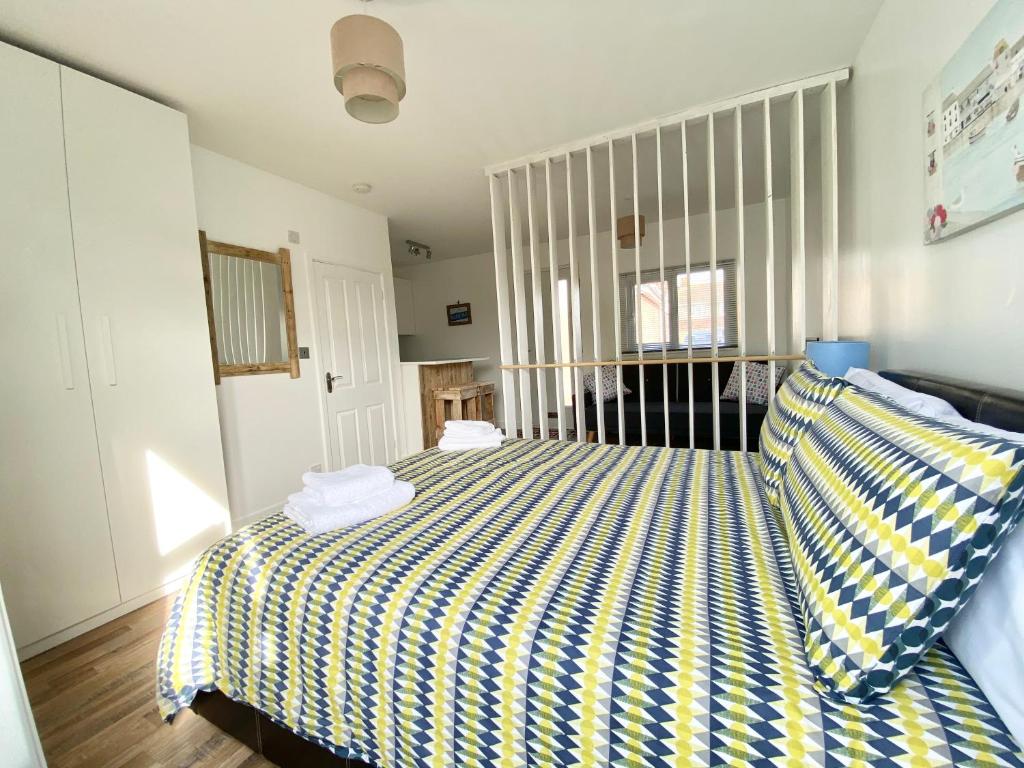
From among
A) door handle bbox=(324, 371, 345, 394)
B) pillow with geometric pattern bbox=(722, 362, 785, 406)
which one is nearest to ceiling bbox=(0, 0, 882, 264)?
door handle bbox=(324, 371, 345, 394)

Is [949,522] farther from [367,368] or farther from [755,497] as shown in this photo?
[367,368]

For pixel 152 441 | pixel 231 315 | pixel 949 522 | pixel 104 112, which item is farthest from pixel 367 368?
pixel 949 522

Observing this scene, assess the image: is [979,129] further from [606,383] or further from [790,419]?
[606,383]

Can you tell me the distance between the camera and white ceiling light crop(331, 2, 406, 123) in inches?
58.2

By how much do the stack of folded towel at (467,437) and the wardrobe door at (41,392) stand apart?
1.61 m

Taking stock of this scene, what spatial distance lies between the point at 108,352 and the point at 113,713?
4.93 ft

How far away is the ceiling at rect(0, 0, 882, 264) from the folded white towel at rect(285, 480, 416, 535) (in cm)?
193

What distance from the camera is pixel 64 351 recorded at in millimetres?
1868

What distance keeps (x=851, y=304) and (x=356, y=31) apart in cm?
281

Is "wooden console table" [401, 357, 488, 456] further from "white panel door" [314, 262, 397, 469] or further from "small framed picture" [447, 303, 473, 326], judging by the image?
"small framed picture" [447, 303, 473, 326]

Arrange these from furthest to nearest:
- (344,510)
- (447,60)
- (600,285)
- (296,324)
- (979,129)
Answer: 1. (600,285)
2. (296,324)
3. (447,60)
4. (344,510)
5. (979,129)

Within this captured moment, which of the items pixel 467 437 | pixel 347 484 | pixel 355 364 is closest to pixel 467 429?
pixel 467 437

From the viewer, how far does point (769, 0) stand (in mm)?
1817

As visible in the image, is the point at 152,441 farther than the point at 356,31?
Yes
